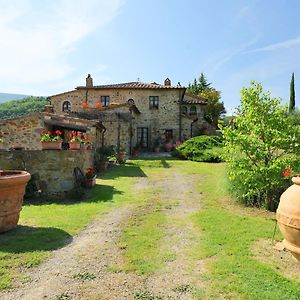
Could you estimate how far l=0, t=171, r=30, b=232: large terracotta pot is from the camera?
20.0ft

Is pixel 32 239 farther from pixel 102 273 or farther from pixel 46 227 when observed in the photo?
pixel 102 273

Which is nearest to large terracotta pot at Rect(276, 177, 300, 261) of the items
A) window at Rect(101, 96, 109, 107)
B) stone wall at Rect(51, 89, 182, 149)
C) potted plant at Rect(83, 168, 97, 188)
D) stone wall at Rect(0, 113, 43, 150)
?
potted plant at Rect(83, 168, 97, 188)

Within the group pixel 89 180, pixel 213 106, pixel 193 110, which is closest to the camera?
pixel 89 180

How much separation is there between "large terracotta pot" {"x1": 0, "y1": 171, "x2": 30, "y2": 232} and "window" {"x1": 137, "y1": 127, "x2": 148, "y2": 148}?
22.9 metres

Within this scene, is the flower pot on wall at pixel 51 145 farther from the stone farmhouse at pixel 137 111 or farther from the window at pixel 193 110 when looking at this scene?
the window at pixel 193 110

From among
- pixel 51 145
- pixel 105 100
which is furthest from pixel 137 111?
pixel 51 145

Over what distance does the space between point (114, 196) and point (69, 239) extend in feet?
14.1

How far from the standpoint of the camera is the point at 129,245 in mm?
5707

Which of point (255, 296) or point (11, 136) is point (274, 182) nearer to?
point (255, 296)

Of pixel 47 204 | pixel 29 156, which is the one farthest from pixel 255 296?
pixel 29 156

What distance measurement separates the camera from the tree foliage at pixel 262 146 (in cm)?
845

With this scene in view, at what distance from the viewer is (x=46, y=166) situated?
10.0m

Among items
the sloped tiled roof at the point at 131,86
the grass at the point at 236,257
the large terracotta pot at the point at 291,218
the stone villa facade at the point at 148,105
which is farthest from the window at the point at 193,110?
the large terracotta pot at the point at 291,218

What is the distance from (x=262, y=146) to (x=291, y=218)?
4461mm
